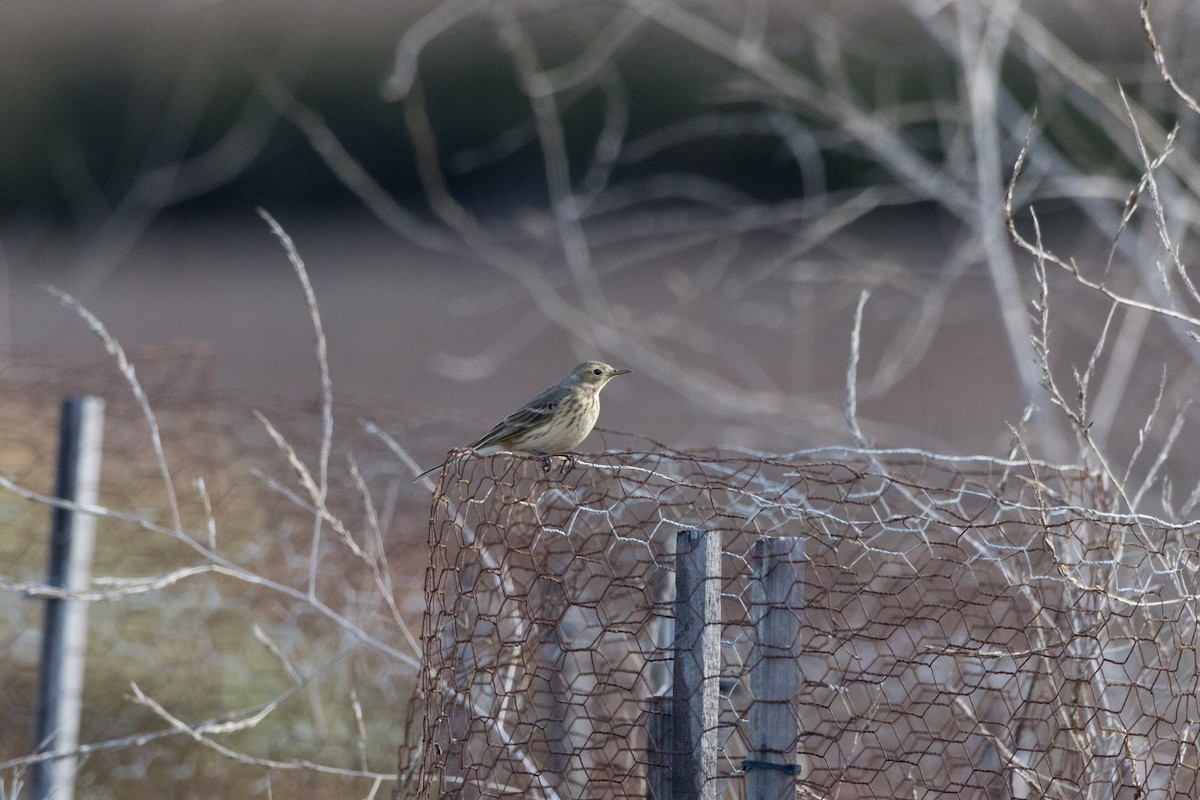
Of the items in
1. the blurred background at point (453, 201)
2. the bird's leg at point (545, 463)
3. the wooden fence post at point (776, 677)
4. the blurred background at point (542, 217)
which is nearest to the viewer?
the wooden fence post at point (776, 677)

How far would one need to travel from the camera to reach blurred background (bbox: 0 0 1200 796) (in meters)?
6.23

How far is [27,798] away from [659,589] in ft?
7.98

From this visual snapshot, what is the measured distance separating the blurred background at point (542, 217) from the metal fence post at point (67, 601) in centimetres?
88

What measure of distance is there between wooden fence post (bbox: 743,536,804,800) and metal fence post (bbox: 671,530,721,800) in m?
0.09

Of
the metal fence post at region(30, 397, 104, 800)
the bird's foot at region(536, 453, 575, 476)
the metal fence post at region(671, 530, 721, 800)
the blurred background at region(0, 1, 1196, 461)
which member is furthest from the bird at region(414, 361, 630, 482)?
the blurred background at region(0, 1, 1196, 461)

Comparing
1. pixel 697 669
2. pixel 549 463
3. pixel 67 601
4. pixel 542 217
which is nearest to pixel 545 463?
pixel 549 463

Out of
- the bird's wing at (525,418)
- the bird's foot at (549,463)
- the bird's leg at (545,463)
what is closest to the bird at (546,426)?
the bird's wing at (525,418)

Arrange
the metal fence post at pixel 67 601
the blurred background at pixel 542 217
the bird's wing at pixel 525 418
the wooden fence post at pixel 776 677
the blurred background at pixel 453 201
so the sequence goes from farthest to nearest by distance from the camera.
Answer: the blurred background at pixel 453 201
the blurred background at pixel 542 217
the bird's wing at pixel 525 418
the metal fence post at pixel 67 601
the wooden fence post at pixel 776 677

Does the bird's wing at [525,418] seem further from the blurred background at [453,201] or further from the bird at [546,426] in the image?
the blurred background at [453,201]

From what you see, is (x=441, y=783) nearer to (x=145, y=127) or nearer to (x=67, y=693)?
(x=67, y=693)

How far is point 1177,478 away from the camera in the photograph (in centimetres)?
1074

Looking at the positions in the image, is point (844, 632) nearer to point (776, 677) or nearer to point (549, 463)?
point (776, 677)

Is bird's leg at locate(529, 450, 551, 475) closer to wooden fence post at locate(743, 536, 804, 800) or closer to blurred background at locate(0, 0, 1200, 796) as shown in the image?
wooden fence post at locate(743, 536, 804, 800)

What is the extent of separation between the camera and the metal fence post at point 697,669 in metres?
2.88
